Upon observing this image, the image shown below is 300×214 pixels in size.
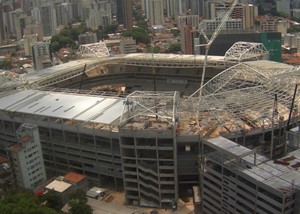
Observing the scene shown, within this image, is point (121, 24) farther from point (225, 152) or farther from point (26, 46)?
point (225, 152)

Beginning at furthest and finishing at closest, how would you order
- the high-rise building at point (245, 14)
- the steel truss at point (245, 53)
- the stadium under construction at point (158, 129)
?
the high-rise building at point (245, 14), the steel truss at point (245, 53), the stadium under construction at point (158, 129)

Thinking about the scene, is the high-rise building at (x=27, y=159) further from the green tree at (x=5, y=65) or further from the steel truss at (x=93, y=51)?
the green tree at (x=5, y=65)

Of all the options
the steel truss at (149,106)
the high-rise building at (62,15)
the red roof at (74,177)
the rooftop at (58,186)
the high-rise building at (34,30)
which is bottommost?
the rooftop at (58,186)

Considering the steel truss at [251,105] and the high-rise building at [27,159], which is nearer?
the high-rise building at [27,159]

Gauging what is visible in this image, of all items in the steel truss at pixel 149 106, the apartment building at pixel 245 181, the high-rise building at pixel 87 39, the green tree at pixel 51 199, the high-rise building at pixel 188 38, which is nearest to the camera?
the apartment building at pixel 245 181

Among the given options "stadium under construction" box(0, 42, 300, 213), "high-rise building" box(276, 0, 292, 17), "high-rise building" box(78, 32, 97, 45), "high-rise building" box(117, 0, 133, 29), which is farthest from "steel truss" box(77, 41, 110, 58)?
"high-rise building" box(276, 0, 292, 17)

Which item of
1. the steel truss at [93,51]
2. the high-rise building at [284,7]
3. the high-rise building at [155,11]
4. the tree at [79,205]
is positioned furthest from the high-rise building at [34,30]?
the tree at [79,205]

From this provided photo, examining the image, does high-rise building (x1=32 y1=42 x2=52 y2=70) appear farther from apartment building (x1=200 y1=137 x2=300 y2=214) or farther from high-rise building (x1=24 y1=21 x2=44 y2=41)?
apartment building (x1=200 y1=137 x2=300 y2=214)
